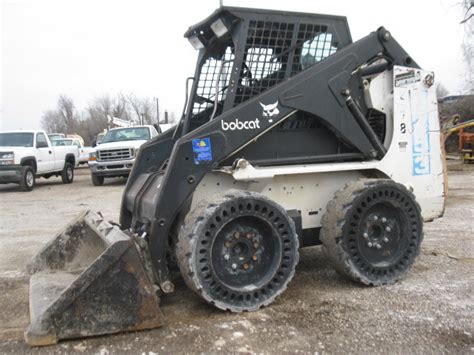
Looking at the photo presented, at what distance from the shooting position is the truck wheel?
362 cm

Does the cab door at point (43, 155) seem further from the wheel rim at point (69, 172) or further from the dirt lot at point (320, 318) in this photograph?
the dirt lot at point (320, 318)

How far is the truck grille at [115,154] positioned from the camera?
1572 centimetres

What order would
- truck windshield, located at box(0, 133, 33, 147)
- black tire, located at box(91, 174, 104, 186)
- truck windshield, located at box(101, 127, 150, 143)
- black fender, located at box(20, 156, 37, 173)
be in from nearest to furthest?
1. black fender, located at box(20, 156, 37, 173)
2. truck windshield, located at box(0, 133, 33, 147)
3. truck windshield, located at box(101, 127, 150, 143)
4. black tire, located at box(91, 174, 104, 186)

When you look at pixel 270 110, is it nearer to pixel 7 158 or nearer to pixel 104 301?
pixel 104 301

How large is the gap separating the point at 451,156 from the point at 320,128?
23.2 metres

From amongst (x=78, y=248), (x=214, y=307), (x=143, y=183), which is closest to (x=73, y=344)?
(x=214, y=307)

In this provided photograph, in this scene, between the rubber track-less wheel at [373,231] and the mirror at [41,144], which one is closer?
the rubber track-less wheel at [373,231]

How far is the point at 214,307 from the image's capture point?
3.86 m

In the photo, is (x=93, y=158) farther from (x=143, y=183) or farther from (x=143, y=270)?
(x=143, y=270)

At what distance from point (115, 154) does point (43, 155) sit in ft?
9.69

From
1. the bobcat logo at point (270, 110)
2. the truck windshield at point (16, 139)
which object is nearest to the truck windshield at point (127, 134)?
the truck windshield at point (16, 139)

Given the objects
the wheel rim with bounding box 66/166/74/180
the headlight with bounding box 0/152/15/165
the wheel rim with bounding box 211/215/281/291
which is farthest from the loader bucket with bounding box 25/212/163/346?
the wheel rim with bounding box 66/166/74/180

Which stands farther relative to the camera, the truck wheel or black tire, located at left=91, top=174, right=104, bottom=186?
black tire, located at left=91, top=174, right=104, bottom=186

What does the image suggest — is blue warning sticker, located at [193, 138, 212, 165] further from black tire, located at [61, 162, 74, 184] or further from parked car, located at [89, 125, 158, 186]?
black tire, located at [61, 162, 74, 184]
